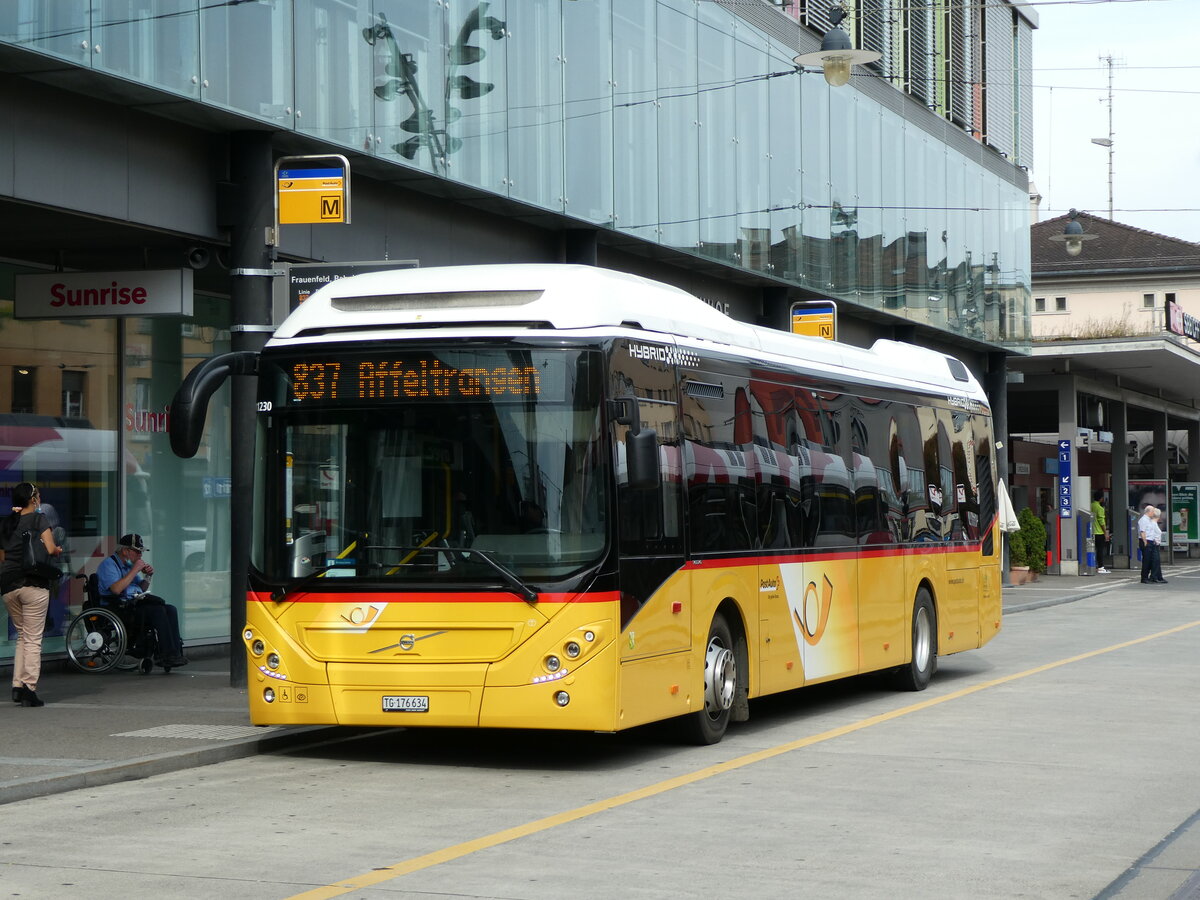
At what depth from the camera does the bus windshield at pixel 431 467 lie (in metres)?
10.6

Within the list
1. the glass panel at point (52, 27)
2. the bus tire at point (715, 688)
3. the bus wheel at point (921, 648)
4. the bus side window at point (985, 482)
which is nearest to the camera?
the bus tire at point (715, 688)

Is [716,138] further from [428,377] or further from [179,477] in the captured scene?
[428,377]

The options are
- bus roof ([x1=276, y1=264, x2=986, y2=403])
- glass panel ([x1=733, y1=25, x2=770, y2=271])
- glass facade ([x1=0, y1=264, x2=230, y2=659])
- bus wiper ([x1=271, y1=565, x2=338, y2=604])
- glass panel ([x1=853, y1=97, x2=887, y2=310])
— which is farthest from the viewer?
glass panel ([x1=853, y1=97, x2=887, y2=310])

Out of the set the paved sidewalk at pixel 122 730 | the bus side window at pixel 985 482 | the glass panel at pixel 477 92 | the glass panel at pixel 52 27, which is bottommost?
the paved sidewalk at pixel 122 730

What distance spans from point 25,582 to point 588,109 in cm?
1004

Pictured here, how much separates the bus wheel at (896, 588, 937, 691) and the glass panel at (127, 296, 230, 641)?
8.09 metres

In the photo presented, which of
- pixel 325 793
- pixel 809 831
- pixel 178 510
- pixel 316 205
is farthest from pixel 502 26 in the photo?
pixel 809 831

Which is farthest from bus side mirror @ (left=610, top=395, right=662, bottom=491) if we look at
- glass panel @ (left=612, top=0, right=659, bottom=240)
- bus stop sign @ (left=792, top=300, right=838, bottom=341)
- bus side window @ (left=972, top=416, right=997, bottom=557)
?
bus stop sign @ (left=792, top=300, right=838, bottom=341)

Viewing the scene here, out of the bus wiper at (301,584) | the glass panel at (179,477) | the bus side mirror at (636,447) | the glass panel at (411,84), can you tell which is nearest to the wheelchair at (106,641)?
the glass panel at (179,477)

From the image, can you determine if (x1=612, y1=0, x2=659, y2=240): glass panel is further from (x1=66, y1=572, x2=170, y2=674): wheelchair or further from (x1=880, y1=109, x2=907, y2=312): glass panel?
(x1=880, y1=109, x2=907, y2=312): glass panel

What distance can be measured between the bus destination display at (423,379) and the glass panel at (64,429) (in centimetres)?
750

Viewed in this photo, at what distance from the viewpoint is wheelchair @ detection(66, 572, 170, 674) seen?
672 inches

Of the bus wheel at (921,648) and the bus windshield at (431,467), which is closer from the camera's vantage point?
the bus windshield at (431,467)

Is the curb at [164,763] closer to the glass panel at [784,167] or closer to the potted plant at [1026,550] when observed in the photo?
the glass panel at [784,167]
